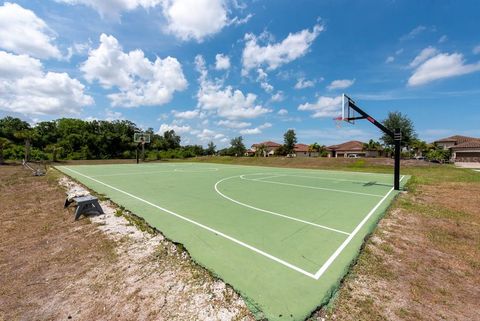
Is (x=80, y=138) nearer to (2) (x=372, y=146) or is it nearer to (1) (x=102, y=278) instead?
(1) (x=102, y=278)

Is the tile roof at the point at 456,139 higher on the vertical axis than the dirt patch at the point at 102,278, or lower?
higher

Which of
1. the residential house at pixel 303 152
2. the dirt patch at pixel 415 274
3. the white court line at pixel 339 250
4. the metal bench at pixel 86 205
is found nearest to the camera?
the dirt patch at pixel 415 274

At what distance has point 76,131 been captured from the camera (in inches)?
1948

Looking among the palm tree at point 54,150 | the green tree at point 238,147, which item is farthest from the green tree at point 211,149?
the palm tree at point 54,150

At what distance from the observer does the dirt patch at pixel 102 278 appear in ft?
9.52

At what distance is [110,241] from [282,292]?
380cm

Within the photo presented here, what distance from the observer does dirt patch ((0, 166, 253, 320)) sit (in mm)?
2902

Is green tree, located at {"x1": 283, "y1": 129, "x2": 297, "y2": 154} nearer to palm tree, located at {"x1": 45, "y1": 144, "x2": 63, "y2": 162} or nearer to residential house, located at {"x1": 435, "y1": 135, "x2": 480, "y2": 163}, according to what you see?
residential house, located at {"x1": 435, "y1": 135, "x2": 480, "y2": 163}

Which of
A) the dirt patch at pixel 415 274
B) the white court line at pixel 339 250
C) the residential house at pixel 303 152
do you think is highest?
the residential house at pixel 303 152

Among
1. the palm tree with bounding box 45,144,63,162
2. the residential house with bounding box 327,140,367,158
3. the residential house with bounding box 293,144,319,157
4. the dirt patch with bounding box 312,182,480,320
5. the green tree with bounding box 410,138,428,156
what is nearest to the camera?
the dirt patch with bounding box 312,182,480,320

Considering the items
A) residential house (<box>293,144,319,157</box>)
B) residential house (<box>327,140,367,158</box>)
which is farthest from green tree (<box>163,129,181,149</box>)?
residential house (<box>327,140,367,158</box>)

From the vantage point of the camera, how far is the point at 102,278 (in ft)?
11.8

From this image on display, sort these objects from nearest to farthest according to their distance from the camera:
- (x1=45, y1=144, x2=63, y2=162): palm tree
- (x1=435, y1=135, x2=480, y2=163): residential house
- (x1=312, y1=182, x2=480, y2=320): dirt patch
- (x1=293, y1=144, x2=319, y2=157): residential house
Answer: (x1=312, y1=182, x2=480, y2=320): dirt patch → (x1=45, y1=144, x2=63, y2=162): palm tree → (x1=435, y1=135, x2=480, y2=163): residential house → (x1=293, y1=144, x2=319, y2=157): residential house

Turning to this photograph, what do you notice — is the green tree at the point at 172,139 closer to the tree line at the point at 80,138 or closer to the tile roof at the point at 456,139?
the tree line at the point at 80,138
